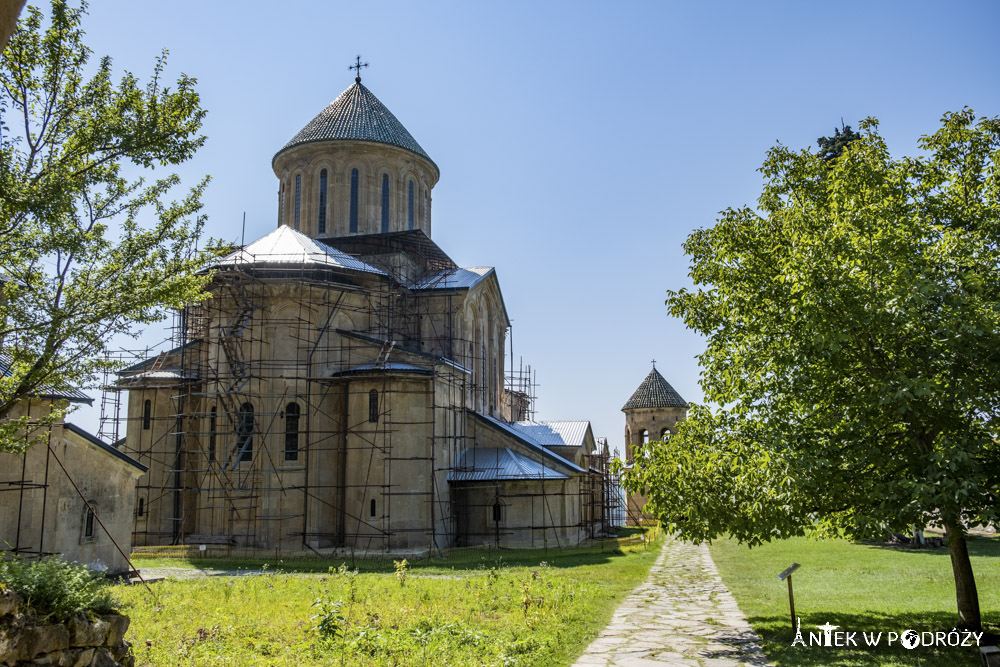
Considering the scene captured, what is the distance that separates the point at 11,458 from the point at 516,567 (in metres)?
10.5

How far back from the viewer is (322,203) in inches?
1094

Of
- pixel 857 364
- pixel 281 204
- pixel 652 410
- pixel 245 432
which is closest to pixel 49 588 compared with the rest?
pixel 857 364

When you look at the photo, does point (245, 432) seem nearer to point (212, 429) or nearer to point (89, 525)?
point (212, 429)

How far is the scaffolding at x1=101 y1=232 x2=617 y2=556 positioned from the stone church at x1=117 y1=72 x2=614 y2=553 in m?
0.05

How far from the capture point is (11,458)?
14.4 meters

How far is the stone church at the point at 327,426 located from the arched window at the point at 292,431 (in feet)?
0.13

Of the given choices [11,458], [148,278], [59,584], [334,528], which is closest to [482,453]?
[334,528]

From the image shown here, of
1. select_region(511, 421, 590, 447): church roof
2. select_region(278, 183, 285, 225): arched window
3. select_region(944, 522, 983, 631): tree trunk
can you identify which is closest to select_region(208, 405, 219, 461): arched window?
select_region(278, 183, 285, 225): arched window

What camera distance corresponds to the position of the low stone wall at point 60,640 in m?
5.57

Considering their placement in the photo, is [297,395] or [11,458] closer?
[11,458]

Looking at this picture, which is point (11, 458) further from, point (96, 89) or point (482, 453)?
point (482, 453)

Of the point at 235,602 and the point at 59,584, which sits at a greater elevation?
the point at 59,584

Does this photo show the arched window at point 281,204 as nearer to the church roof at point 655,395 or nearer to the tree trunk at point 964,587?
the church roof at point 655,395

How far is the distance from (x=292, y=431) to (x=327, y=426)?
1.00 meters
